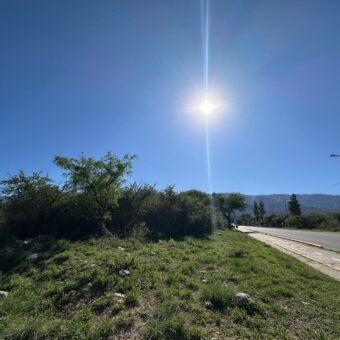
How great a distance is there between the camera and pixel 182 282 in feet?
19.2

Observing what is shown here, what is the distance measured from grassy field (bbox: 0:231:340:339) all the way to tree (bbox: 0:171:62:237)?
16.8 ft

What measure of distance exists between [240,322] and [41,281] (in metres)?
4.96

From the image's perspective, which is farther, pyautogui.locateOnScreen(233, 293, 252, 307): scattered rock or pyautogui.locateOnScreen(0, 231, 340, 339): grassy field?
pyautogui.locateOnScreen(233, 293, 252, 307): scattered rock

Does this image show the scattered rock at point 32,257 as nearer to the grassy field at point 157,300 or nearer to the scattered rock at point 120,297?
the grassy field at point 157,300

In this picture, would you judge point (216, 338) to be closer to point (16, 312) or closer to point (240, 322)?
point (240, 322)

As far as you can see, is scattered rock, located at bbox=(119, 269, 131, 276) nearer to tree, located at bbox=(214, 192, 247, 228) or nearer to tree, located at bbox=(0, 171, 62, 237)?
tree, located at bbox=(0, 171, 62, 237)

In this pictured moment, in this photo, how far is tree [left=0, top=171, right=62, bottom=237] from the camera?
12258 millimetres

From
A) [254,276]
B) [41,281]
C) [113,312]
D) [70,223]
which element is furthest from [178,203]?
[113,312]

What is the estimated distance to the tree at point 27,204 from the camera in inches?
483

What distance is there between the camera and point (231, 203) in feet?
153

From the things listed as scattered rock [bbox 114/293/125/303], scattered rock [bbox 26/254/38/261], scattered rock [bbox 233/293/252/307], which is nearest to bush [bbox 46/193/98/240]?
scattered rock [bbox 26/254/38/261]

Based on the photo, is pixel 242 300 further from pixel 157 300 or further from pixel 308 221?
pixel 308 221

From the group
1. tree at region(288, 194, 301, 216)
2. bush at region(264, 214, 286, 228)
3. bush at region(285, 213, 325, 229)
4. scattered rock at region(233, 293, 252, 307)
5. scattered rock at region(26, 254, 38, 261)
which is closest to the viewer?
scattered rock at region(233, 293, 252, 307)

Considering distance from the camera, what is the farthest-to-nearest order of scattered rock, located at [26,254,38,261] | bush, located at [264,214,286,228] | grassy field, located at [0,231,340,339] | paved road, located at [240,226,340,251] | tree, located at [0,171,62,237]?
bush, located at [264,214,286,228] < paved road, located at [240,226,340,251] < tree, located at [0,171,62,237] < scattered rock, located at [26,254,38,261] < grassy field, located at [0,231,340,339]
